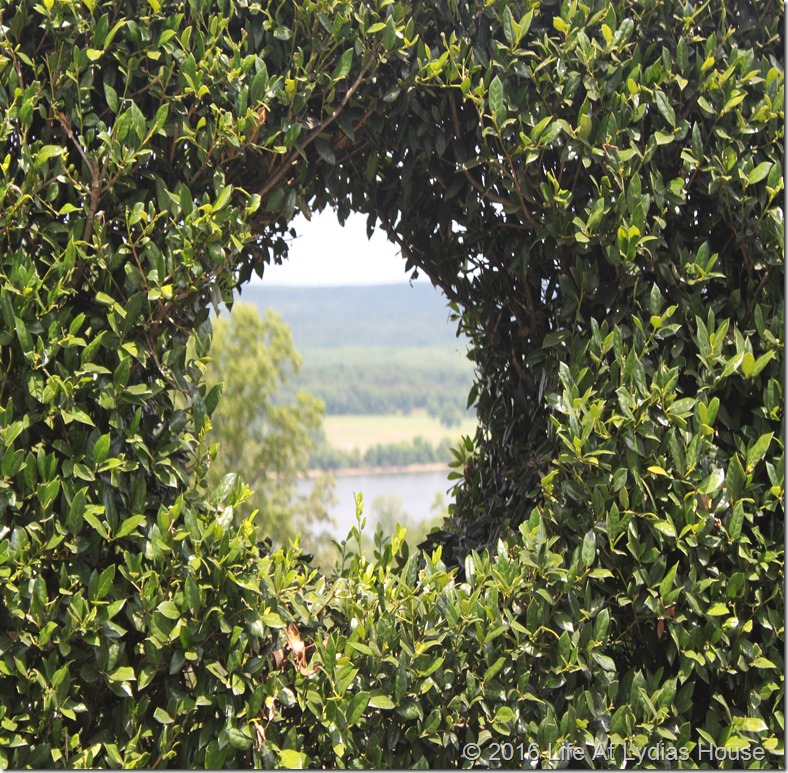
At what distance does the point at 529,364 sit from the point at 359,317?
65.4 ft

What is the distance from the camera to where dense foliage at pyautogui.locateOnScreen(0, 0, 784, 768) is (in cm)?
248

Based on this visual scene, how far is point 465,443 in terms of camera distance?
3.83 metres

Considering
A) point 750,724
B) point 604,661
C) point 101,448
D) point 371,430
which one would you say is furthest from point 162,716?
point 371,430

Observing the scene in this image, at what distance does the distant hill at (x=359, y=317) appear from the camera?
2259cm

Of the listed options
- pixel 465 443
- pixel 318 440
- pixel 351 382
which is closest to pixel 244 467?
pixel 318 440

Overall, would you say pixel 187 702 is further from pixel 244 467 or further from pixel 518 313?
Answer: pixel 244 467

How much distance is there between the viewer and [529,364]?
10.0ft

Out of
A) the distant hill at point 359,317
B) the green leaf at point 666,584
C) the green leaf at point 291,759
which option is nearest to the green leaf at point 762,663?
the green leaf at point 666,584

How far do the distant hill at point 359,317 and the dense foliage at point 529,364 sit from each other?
19147mm

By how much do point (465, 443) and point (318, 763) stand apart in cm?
163

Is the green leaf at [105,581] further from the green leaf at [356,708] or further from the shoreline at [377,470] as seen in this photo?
the shoreline at [377,470]

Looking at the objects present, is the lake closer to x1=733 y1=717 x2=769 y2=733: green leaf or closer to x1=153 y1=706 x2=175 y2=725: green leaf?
x1=733 y1=717 x2=769 y2=733: green leaf

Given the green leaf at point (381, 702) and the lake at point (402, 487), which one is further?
the lake at point (402, 487)

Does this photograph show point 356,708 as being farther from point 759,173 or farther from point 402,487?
point 402,487
